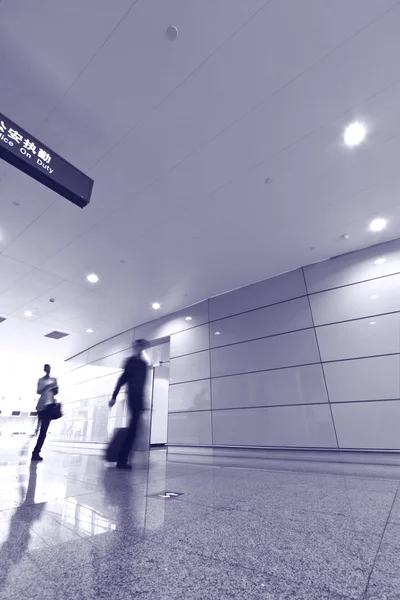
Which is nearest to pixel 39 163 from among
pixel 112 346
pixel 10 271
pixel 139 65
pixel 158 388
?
pixel 139 65

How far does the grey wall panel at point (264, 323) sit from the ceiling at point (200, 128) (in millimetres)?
1016

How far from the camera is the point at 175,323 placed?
28.0 feet

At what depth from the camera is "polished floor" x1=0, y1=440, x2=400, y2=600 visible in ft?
3.06

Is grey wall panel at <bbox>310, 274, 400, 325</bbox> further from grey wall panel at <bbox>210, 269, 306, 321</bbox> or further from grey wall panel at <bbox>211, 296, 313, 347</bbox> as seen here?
grey wall panel at <bbox>210, 269, 306, 321</bbox>

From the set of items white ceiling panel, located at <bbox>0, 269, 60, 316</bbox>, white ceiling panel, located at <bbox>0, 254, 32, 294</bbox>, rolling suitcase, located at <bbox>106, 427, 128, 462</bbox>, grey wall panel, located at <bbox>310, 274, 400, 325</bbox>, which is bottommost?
rolling suitcase, located at <bbox>106, 427, 128, 462</bbox>

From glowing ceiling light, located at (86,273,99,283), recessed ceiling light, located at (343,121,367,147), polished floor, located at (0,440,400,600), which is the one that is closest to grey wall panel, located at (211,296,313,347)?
glowing ceiling light, located at (86,273,99,283)

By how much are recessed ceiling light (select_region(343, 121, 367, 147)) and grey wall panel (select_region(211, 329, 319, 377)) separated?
139 inches

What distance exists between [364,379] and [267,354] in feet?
6.33

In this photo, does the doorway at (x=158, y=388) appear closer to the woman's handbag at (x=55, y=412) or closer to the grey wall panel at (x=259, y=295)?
the grey wall panel at (x=259, y=295)

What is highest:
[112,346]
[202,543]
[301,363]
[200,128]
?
[200,128]

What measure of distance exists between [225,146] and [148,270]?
3.40 m

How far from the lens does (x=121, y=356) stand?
9984 mm

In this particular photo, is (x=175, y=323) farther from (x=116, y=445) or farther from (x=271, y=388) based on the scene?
(x=116, y=445)

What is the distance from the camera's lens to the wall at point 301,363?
5.14 m
